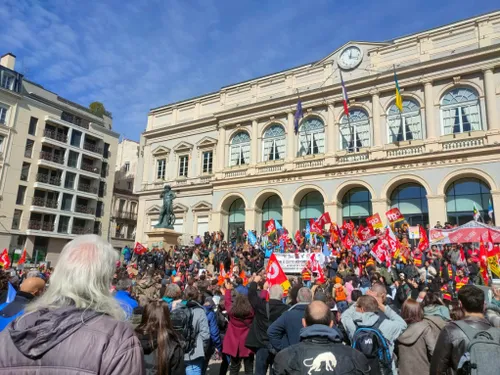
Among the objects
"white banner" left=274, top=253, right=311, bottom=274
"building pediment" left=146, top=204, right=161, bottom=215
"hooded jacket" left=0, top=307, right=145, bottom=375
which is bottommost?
"hooded jacket" left=0, top=307, right=145, bottom=375

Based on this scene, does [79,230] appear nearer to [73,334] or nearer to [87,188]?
[87,188]

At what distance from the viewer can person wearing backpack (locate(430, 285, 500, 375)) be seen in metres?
2.99

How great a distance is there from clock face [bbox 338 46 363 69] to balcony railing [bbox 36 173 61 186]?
103 ft

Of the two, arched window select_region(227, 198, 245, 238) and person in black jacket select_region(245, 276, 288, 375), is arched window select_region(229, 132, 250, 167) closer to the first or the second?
arched window select_region(227, 198, 245, 238)

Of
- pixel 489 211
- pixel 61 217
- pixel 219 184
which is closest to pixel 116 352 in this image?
pixel 489 211

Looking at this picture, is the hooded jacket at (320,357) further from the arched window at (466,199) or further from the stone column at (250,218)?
the stone column at (250,218)

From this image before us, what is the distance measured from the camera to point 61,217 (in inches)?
1599

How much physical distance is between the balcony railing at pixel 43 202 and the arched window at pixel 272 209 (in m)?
24.2

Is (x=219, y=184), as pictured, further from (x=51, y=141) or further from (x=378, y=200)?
(x=51, y=141)

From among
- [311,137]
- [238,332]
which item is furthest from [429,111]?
[238,332]

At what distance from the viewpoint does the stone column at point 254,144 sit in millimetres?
29875

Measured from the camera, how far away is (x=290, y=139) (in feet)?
93.7

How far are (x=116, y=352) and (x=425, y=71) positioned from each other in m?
26.3

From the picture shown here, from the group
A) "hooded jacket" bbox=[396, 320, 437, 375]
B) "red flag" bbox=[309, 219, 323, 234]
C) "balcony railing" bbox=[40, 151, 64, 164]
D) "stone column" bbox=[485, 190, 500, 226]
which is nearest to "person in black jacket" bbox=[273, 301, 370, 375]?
"hooded jacket" bbox=[396, 320, 437, 375]
